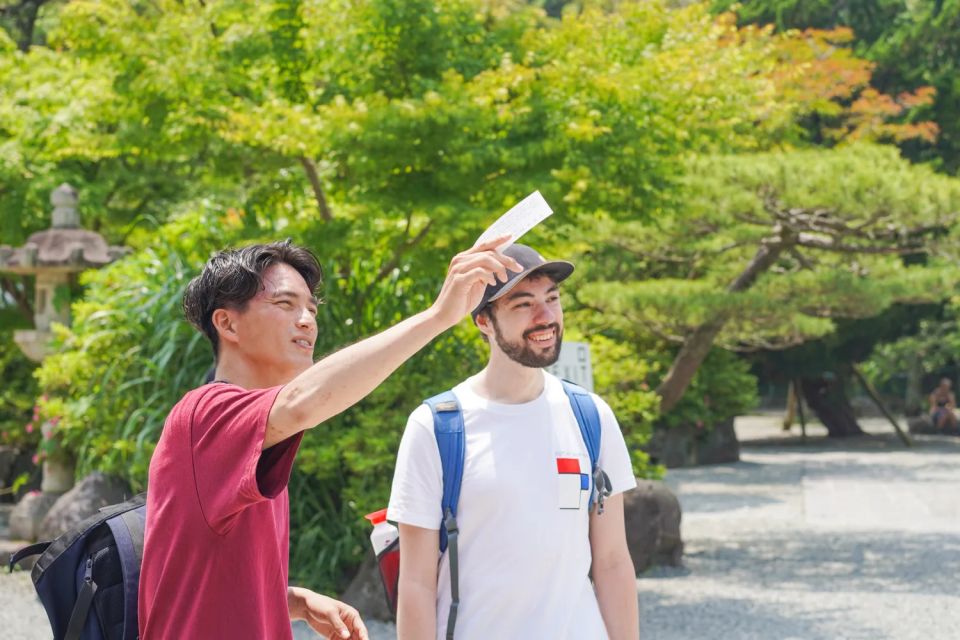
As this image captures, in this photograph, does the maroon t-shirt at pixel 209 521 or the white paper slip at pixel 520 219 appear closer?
the maroon t-shirt at pixel 209 521

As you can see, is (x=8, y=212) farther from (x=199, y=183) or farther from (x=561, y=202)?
(x=561, y=202)

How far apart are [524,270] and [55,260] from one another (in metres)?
8.68

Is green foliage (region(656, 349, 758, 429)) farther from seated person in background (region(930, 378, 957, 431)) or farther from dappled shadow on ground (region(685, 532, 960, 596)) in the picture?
seated person in background (region(930, 378, 957, 431))

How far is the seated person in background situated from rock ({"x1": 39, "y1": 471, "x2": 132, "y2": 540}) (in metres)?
19.3

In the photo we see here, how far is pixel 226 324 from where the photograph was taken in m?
2.16

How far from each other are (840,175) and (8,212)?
8062 millimetres

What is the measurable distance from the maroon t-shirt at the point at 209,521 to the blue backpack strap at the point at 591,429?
101 centimetres

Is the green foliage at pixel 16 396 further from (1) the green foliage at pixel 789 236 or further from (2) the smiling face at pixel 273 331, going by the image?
(2) the smiling face at pixel 273 331

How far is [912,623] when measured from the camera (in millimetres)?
7582

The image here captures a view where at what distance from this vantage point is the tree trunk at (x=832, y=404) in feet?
80.1

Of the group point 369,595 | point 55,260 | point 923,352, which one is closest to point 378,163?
point 369,595

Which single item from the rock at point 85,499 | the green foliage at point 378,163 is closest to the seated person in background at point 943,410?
the green foliage at point 378,163

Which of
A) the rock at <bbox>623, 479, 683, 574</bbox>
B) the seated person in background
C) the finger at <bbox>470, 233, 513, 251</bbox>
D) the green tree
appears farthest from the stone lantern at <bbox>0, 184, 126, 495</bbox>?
the seated person in background

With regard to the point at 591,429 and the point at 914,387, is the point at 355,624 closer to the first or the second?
the point at 591,429
